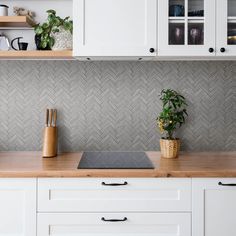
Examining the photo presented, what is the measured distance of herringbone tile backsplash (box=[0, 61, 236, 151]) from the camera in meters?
2.70

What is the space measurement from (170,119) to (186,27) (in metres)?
0.63

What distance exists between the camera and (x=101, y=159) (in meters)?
2.40

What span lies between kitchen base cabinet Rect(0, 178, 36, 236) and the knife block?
437 mm

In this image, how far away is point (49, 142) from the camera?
8.15ft

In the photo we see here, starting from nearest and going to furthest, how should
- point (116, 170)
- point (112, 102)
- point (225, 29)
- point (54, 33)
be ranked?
point (116, 170) < point (225, 29) < point (54, 33) < point (112, 102)

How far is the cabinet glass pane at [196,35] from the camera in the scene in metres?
2.33

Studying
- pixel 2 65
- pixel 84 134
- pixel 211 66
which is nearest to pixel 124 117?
pixel 84 134

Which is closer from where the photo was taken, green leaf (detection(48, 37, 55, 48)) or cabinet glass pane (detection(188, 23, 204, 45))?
cabinet glass pane (detection(188, 23, 204, 45))

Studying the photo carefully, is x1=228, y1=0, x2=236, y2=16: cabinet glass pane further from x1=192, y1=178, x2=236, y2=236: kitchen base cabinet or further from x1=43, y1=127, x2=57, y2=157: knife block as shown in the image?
x1=43, y1=127, x2=57, y2=157: knife block

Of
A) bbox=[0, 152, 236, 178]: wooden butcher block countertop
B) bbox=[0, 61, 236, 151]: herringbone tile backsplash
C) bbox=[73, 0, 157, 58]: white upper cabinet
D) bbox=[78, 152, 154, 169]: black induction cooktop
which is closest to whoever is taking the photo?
bbox=[0, 152, 236, 178]: wooden butcher block countertop

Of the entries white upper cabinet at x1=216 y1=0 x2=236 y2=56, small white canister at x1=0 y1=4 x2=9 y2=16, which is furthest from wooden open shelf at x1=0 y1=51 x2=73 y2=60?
white upper cabinet at x1=216 y1=0 x2=236 y2=56

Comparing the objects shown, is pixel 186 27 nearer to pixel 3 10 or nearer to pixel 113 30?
pixel 113 30

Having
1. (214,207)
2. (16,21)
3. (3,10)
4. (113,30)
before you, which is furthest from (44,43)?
(214,207)

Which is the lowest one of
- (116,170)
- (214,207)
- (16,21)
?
(214,207)
